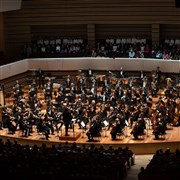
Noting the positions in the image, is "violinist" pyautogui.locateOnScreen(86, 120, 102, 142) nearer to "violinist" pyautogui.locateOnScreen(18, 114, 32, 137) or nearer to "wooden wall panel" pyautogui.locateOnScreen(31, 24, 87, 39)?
"violinist" pyautogui.locateOnScreen(18, 114, 32, 137)

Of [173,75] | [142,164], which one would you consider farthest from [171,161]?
[173,75]

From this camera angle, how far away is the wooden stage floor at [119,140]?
634 inches

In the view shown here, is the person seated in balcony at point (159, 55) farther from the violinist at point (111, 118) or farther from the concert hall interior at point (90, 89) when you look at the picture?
the violinist at point (111, 118)

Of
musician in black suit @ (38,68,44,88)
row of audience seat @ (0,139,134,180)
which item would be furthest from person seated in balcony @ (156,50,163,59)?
row of audience seat @ (0,139,134,180)

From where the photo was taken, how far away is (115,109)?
57.0 ft

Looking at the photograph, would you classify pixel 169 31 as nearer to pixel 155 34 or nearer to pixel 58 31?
pixel 155 34

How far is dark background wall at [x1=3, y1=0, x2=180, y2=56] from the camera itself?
2525cm

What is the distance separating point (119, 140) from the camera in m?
16.6

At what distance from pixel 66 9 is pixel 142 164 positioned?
13.5 metres

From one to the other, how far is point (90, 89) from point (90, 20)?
6.67 metres

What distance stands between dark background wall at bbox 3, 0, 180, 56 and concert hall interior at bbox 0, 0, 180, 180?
51 millimetres

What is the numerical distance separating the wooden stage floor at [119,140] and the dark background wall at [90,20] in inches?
352

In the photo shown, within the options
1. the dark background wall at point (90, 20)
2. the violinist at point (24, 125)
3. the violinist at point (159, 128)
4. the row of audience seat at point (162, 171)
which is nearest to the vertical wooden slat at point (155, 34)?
the dark background wall at point (90, 20)

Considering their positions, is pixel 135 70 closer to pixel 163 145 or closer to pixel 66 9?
pixel 66 9
